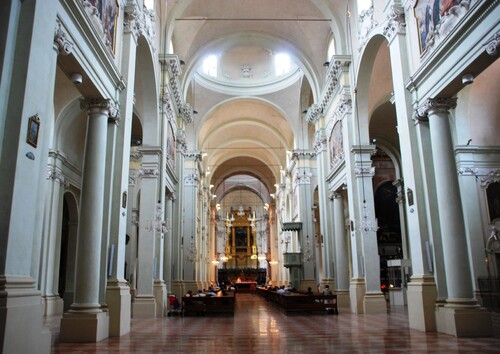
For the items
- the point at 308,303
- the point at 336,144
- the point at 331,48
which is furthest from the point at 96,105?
the point at 331,48

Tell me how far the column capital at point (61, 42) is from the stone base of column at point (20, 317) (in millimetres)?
3425

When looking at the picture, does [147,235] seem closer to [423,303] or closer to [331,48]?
[423,303]

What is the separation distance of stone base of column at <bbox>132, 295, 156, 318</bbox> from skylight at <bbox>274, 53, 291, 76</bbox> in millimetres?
17197

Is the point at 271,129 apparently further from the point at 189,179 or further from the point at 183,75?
the point at 183,75

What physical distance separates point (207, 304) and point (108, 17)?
9606mm

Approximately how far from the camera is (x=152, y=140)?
13.7 m

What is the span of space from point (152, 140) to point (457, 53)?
8.83m

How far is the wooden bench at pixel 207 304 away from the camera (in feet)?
47.9

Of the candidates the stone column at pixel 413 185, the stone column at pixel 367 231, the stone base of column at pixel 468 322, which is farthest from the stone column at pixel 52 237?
the stone base of column at pixel 468 322

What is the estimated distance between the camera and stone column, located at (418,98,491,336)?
8062mm

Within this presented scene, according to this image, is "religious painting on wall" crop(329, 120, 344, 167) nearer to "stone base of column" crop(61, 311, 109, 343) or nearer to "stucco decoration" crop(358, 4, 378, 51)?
"stucco decoration" crop(358, 4, 378, 51)

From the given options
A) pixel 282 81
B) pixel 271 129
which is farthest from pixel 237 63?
pixel 271 129

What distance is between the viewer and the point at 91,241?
26.8ft

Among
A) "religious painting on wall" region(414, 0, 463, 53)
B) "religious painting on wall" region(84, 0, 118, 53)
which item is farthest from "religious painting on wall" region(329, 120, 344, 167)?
"religious painting on wall" region(84, 0, 118, 53)
